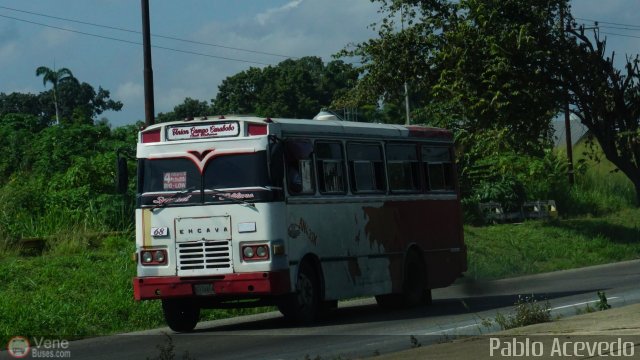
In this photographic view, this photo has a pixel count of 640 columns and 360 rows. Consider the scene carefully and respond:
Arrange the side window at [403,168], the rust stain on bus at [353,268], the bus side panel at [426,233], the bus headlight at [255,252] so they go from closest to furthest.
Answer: the bus headlight at [255,252] → the rust stain on bus at [353,268] → the bus side panel at [426,233] → the side window at [403,168]

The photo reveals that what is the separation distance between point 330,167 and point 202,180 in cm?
239

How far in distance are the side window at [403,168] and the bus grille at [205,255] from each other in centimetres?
443

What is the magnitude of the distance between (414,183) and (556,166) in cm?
3104

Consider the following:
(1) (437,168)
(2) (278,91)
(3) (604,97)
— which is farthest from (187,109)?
(1) (437,168)

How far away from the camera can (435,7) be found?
4288 centimetres

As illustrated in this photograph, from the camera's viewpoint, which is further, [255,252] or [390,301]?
[390,301]

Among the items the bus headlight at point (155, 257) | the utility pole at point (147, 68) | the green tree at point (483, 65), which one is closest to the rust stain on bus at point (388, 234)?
the bus headlight at point (155, 257)

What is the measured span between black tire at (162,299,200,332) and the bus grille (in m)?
0.70

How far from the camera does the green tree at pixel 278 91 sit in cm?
8562

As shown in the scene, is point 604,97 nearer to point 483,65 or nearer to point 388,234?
point 483,65

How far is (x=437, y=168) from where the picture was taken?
22.7 metres

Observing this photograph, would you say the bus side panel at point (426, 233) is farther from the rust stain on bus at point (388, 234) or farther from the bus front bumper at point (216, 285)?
the bus front bumper at point (216, 285)

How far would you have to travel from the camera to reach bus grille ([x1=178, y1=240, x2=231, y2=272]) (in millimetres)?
17375

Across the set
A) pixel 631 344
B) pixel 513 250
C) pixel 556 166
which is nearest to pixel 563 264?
pixel 513 250
